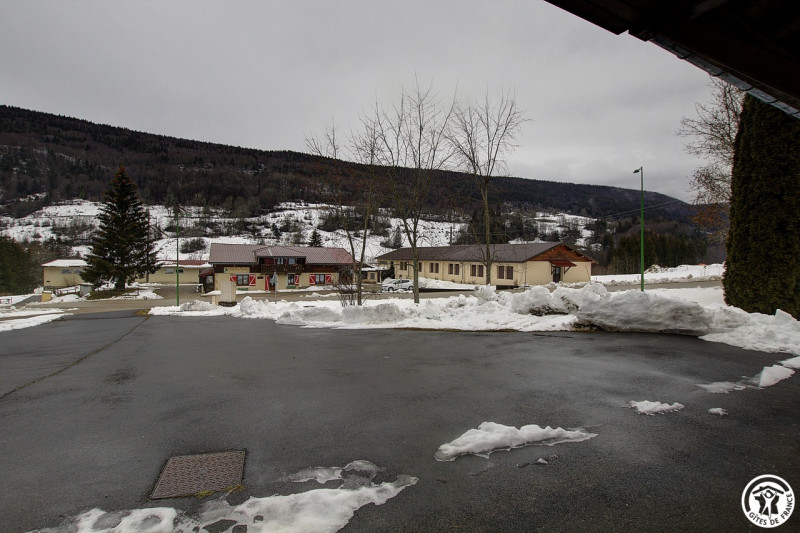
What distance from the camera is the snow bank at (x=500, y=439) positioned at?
3.82m

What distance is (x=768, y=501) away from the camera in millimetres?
2951

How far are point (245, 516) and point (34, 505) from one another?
173 centimetres

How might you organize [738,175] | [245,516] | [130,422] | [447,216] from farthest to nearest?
[447,216] < [738,175] < [130,422] < [245,516]

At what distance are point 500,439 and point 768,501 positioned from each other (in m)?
2.00

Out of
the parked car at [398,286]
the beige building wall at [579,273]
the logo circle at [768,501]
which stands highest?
the beige building wall at [579,273]

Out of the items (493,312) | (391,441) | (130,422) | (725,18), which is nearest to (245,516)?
(391,441)

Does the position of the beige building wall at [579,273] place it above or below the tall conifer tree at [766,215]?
below

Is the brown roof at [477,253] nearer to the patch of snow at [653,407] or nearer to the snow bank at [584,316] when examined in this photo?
the snow bank at [584,316]

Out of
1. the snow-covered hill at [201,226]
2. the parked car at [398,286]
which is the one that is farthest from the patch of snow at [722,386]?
the snow-covered hill at [201,226]

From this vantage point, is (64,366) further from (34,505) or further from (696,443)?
(696,443)

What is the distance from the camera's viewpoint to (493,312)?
523 inches

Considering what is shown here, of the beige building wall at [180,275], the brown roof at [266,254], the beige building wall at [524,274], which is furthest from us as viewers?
the beige building wall at [180,275]

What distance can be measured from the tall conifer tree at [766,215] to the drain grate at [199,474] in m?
14.9

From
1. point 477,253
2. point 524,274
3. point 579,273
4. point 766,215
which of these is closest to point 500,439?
point 766,215
